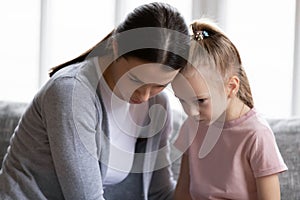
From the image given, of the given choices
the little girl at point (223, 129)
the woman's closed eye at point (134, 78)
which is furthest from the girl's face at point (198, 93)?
the woman's closed eye at point (134, 78)

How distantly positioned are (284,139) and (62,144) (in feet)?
2.21

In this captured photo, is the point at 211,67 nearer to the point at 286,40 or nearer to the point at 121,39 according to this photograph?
the point at 121,39

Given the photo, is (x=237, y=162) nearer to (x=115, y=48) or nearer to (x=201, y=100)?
(x=201, y=100)

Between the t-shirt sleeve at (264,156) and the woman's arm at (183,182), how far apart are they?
0.78 feet

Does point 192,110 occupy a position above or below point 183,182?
above

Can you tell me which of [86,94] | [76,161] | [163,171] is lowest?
[163,171]

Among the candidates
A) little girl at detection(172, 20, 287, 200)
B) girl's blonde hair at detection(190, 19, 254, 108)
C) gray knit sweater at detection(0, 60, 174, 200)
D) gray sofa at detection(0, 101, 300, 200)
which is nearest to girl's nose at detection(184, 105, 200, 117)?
little girl at detection(172, 20, 287, 200)

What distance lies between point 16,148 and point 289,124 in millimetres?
788

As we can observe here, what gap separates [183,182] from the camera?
1586mm

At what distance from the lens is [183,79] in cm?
137

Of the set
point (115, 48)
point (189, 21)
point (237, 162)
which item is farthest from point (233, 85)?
point (189, 21)

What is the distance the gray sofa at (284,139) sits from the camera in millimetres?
1600

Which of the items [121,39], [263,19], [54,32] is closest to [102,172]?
[121,39]

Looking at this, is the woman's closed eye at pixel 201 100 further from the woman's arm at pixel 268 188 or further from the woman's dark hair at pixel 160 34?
the woman's arm at pixel 268 188
